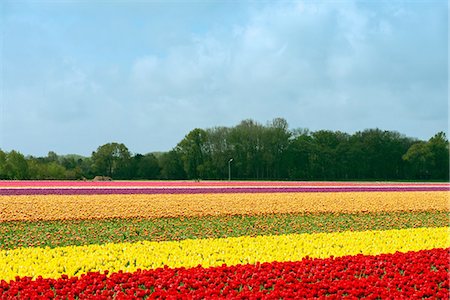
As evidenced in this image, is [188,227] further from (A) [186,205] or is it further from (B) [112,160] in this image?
(B) [112,160]

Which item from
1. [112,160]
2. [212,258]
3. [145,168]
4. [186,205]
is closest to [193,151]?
[145,168]

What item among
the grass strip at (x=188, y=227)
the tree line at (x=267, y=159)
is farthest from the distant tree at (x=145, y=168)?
the grass strip at (x=188, y=227)

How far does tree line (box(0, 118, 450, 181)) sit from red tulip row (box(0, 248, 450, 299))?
217 feet

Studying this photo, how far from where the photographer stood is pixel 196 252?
9242mm

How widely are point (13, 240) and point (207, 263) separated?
23.2 ft

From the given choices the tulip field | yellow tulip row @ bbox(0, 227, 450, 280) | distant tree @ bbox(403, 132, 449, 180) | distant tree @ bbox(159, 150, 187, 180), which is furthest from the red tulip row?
distant tree @ bbox(403, 132, 449, 180)

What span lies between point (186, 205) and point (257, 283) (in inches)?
532

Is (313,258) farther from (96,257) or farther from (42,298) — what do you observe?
(42,298)

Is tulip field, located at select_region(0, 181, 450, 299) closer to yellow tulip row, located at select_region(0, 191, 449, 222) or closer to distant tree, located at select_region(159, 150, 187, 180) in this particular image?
yellow tulip row, located at select_region(0, 191, 449, 222)

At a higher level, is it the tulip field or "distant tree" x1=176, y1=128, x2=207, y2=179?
"distant tree" x1=176, y1=128, x2=207, y2=179

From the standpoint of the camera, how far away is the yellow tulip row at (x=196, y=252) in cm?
799

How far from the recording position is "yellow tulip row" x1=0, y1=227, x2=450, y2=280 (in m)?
7.99

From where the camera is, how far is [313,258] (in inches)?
344

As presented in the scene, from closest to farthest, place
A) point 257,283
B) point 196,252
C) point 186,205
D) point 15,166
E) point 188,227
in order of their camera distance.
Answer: point 257,283 → point 196,252 → point 188,227 → point 186,205 → point 15,166
